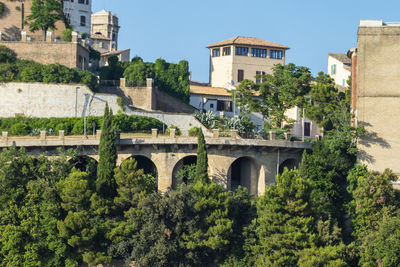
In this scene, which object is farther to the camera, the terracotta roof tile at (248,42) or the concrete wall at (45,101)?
the terracotta roof tile at (248,42)

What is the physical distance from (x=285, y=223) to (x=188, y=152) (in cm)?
1317

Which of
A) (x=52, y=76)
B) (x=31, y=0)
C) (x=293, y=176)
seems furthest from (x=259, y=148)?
(x=31, y=0)

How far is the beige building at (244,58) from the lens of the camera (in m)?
97.0

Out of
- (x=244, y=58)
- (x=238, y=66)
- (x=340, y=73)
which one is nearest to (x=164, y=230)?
(x=340, y=73)

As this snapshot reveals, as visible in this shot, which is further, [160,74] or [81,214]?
[160,74]

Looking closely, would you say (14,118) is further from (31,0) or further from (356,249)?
(356,249)

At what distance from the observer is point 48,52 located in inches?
3214

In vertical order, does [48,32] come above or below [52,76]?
above

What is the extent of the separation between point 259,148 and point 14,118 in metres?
23.0

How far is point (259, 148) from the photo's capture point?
224 feet

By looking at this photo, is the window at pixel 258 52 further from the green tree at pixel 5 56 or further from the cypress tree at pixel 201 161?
the cypress tree at pixel 201 161

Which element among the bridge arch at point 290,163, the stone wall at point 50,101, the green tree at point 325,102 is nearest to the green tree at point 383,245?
the bridge arch at point 290,163

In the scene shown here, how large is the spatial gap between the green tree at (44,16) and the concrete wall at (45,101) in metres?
13.2

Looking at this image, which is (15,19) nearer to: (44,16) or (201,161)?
(44,16)
